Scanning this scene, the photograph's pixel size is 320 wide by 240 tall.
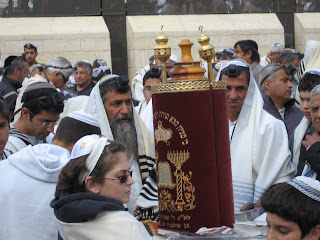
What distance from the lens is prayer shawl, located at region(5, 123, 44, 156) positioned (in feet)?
15.1

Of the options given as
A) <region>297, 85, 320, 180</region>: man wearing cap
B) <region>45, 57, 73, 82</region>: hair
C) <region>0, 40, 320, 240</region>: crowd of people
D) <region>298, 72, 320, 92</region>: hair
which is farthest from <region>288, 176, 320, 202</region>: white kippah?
<region>45, 57, 73, 82</region>: hair

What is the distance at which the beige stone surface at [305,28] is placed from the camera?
1559 centimetres

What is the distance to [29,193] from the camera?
3523 mm

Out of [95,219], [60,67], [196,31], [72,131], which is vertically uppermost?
[72,131]

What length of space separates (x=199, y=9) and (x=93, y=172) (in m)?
12.9

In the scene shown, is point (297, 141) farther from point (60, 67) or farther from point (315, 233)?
point (60, 67)

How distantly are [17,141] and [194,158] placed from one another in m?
1.78

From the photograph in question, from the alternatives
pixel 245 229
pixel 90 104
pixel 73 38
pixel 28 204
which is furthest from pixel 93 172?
pixel 73 38

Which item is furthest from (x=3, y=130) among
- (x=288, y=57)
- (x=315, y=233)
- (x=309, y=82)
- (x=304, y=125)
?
(x=288, y=57)

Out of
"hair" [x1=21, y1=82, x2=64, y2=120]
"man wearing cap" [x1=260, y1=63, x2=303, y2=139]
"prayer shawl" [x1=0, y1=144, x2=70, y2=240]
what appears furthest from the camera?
"man wearing cap" [x1=260, y1=63, x2=303, y2=139]

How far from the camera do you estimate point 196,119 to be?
3.38 meters

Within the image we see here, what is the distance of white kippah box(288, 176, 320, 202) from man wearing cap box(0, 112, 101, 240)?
1396mm

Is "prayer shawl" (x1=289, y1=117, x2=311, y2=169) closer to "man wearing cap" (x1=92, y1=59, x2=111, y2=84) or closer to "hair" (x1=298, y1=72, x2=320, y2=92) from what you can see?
"hair" (x1=298, y1=72, x2=320, y2=92)

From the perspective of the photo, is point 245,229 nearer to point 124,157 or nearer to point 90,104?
point 124,157
